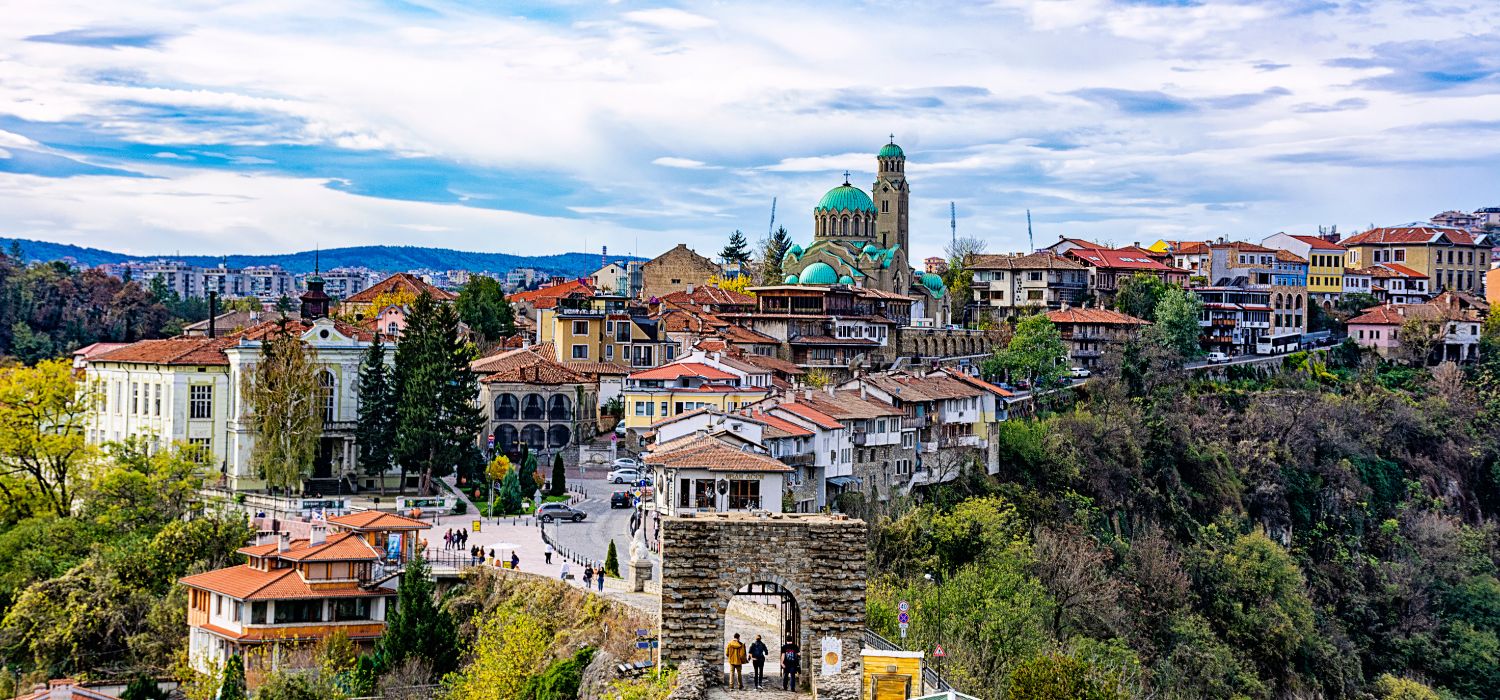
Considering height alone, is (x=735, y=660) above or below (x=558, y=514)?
above

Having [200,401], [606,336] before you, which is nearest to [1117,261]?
[606,336]

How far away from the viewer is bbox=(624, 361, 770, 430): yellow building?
60438mm

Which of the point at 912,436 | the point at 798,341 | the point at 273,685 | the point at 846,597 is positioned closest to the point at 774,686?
the point at 846,597

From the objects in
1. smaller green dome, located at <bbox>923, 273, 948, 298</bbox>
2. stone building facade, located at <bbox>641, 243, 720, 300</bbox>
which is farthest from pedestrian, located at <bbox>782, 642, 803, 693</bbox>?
stone building facade, located at <bbox>641, 243, 720, 300</bbox>

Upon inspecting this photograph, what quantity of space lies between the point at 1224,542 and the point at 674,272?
167 ft

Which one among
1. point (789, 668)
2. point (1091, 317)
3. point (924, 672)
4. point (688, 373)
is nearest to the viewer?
point (789, 668)

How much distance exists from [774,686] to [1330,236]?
415 feet

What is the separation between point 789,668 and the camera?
73.1 ft

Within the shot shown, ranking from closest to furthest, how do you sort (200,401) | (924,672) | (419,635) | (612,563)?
1. (924,672)
2. (419,635)
3. (612,563)
4. (200,401)

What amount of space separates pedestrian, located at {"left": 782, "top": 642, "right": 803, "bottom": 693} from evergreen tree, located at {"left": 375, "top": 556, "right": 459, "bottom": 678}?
13.7m

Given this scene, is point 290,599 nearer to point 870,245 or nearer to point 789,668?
point 789,668

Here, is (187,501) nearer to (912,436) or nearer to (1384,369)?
(912,436)

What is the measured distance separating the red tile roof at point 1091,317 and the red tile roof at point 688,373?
93.7 feet

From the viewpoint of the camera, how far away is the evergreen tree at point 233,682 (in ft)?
108
